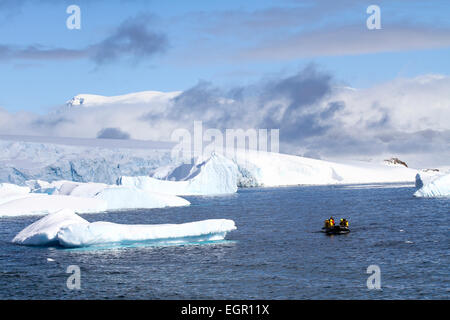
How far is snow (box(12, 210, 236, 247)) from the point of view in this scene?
2669 cm

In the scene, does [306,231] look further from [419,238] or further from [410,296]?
[410,296]

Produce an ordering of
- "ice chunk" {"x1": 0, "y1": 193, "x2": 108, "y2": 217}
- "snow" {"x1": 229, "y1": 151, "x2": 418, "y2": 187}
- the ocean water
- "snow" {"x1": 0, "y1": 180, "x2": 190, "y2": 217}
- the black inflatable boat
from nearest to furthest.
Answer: the ocean water, the black inflatable boat, "ice chunk" {"x1": 0, "y1": 193, "x2": 108, "y2": 217}, "snow" {"x1": 0, "y1": 180, "x2": 190, "y2": 217}, "snow" {"x1": 229, "y1": 151, "x2": 418, "y2": 187}

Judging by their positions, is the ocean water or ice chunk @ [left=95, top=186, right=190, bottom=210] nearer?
the ocean water

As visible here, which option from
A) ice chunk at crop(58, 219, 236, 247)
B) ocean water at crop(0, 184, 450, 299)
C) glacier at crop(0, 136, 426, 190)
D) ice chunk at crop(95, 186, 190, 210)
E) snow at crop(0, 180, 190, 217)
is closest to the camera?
ocean water at crop(0, 184, 450, 299)

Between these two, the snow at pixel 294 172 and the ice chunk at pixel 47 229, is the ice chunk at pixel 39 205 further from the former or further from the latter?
the snow at pixel 294 172

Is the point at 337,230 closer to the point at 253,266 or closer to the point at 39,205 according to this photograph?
the point at 253,266

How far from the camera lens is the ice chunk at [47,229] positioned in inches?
1109

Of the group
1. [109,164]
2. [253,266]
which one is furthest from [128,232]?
[109,164]

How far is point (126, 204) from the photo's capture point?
181 feet

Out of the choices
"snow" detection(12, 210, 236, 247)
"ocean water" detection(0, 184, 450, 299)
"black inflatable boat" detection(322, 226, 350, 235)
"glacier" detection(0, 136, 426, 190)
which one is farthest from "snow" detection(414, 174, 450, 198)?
"snow" detection(12, 210, 236, 247)

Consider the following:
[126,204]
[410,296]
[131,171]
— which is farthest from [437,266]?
[131,171]

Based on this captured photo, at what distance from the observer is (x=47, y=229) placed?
93.4 feet

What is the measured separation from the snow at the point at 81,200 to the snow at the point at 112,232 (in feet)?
54.9

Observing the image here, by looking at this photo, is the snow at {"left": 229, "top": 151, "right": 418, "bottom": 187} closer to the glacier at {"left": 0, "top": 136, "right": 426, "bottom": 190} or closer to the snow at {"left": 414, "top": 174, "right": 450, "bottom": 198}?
the glacier at {"left": 0, "top": 136, "right": 426, "bottom": 190}
